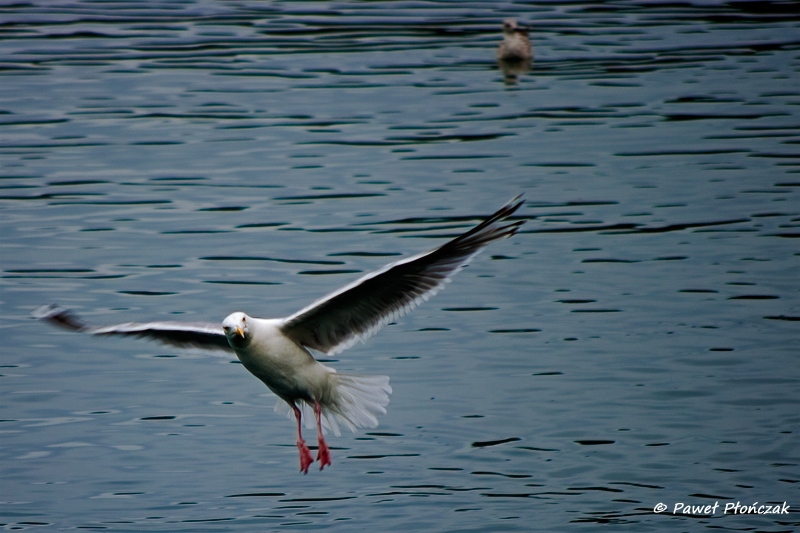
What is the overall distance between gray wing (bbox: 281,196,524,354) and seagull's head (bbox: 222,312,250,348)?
0.30 meters

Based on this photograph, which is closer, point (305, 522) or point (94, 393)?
point (305, 522)

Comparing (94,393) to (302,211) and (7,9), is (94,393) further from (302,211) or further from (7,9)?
(7,9)

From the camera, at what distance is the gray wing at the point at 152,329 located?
9711mm

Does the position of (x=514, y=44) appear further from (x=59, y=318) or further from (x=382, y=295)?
(x=59, y=318)

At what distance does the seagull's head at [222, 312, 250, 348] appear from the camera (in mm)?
9086

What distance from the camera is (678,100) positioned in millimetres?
21609

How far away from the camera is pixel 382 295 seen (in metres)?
9.50

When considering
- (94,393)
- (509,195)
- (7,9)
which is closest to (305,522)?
(94,393)

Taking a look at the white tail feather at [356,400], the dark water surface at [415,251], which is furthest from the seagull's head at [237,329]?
the dark water surface at [415,251]

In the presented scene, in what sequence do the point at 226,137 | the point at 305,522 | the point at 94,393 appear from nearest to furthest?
the point at 305,522, the point at 94,393, the point at 226,137

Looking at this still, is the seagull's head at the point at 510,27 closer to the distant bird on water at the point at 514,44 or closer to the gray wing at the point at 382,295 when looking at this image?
the distant bird on water at the point at 514,44

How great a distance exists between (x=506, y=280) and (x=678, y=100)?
8253mm

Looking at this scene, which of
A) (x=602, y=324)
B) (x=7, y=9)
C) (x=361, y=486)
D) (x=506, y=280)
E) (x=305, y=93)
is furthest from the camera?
(x=7, y=9)

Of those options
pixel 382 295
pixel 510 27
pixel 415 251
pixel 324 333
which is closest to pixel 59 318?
pixel 324 333
